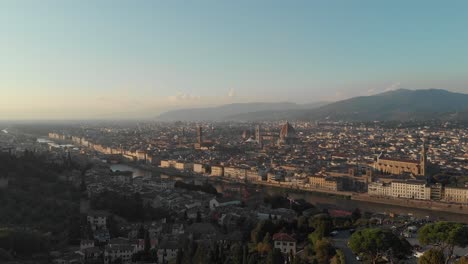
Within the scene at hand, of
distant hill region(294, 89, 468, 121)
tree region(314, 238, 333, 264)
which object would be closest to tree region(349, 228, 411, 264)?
tree region(314, 238, 333, 264)

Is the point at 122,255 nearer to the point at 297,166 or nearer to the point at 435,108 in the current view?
Answer: the point at 297,166

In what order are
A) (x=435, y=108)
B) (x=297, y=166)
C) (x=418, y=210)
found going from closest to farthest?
(x=418, y=210) → (x=297, y=166) → (x=435, y=108)

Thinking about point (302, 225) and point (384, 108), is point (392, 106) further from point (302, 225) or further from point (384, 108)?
point (302, 225)

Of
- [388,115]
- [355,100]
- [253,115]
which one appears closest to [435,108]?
[388,115]

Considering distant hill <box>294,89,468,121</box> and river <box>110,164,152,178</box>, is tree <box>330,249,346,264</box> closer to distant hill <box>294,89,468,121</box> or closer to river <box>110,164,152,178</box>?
river <box>110,164,152,178</box>

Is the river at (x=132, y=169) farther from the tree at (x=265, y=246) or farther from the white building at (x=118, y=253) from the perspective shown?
the tree at (x=265, y=246)
